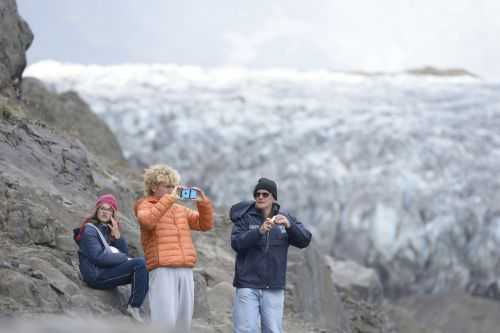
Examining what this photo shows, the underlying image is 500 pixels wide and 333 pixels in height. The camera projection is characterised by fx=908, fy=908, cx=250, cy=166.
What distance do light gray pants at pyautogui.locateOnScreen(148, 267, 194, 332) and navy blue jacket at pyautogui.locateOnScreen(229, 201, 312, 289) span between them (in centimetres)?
34

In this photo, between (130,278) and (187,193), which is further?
(130,278)

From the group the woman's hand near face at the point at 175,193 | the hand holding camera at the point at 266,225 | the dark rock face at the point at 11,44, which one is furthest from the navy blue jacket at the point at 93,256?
the dark rock face at the point at 11,44

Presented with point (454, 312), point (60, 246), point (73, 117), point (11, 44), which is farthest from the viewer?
point (454, 312)

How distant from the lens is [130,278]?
6.16m

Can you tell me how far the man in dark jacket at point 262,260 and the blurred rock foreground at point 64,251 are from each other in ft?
2.59

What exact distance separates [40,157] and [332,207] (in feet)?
50.1

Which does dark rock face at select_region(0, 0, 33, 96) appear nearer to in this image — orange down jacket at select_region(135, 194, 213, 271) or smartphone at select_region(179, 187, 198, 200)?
orange down jacket at select_region(135, 194, 213, 271)

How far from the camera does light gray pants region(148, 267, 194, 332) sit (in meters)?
5.83

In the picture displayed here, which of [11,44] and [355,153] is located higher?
[11,44]

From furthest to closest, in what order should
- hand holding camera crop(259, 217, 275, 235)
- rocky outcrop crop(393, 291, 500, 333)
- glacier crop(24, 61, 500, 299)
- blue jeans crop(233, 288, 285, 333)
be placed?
glacier crop(24, 61, 500, 299) < rocky outcrop crop(393, 291, 500, 333) < blue jeans crop(233, 288, 285, 333) < hand holding camera crop(259, 217, 275, 235)

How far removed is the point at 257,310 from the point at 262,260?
12.9 inches

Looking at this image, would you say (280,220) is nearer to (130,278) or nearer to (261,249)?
(261,249)

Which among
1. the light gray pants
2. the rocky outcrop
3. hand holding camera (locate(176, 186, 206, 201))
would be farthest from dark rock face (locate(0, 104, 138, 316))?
the rocky outcrop

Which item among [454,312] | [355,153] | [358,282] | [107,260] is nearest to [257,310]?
[107,260]
